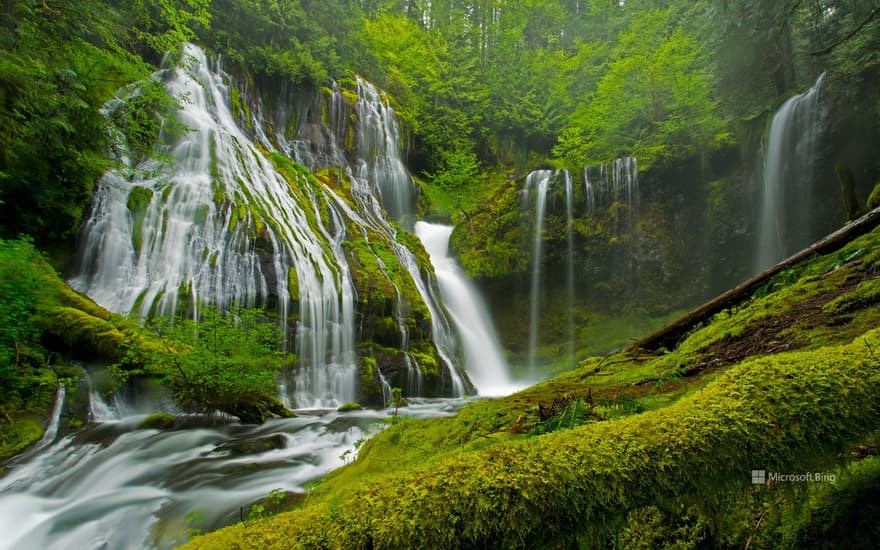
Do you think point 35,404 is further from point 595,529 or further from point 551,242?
point 551,242

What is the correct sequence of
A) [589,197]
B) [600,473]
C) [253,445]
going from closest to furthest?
1. [600,473]
2. [253,445]
3. [589,197]

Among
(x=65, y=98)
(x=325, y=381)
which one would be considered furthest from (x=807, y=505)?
(x=65, y=98)

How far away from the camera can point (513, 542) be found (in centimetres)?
90

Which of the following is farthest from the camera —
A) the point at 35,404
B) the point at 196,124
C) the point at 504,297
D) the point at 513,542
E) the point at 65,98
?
the point at 504,297

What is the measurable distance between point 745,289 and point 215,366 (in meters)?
6.78

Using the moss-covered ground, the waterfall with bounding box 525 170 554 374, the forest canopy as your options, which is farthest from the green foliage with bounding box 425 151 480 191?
the moss-covered ground

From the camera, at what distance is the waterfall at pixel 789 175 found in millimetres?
10953

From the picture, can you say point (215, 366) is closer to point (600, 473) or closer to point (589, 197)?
point (600, 473)

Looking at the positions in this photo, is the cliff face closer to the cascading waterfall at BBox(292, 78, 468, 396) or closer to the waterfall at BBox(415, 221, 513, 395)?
the cascading waterfall at BBox(292, 78, 468, 396)

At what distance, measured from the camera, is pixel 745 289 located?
4012mm

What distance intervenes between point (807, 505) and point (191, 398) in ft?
22.5

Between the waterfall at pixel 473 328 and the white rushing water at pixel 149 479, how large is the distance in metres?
8.35

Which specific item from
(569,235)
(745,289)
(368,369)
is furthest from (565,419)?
(569,235)

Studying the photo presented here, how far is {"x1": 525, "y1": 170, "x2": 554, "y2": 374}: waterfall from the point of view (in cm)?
1581
